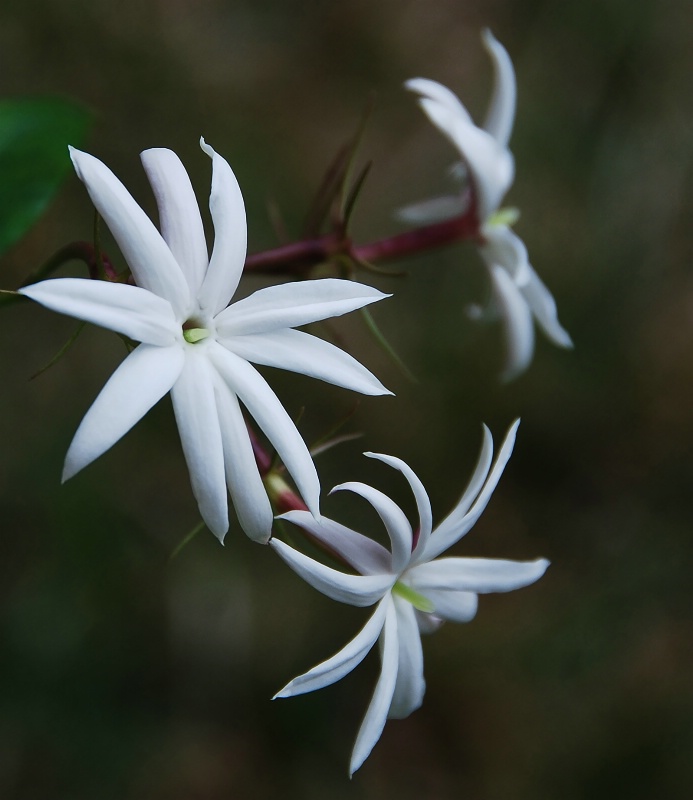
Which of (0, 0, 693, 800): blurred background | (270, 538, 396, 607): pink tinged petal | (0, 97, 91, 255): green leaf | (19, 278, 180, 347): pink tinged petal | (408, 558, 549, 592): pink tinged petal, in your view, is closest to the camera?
(19, 278, 180, 347): pink tinged petal

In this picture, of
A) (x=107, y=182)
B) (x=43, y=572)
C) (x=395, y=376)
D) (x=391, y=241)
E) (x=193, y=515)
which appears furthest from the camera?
(x=395, y=376)

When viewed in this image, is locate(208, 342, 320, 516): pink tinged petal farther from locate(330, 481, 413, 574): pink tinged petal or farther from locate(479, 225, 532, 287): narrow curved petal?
locate(479, 225, 532, 287): narrow curved petal

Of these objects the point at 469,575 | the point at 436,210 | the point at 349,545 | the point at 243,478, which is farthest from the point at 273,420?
the point at 436,210

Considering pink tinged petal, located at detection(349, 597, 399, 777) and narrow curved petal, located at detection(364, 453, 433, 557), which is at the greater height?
narrow curved petal, located at detection(364, 453, 433, 557)

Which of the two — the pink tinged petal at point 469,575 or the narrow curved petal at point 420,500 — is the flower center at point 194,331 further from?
the pink tinged petal at point 469,575

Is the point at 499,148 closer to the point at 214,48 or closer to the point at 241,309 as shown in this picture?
the point at 241,309

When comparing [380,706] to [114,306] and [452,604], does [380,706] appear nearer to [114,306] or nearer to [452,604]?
[452,604]

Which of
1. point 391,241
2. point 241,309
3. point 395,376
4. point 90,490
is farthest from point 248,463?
point 395,376

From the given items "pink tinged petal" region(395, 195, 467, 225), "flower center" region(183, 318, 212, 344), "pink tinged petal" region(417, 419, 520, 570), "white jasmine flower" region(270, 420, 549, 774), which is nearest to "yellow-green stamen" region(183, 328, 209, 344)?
"flower center" region(183, 318, 212, 344)
